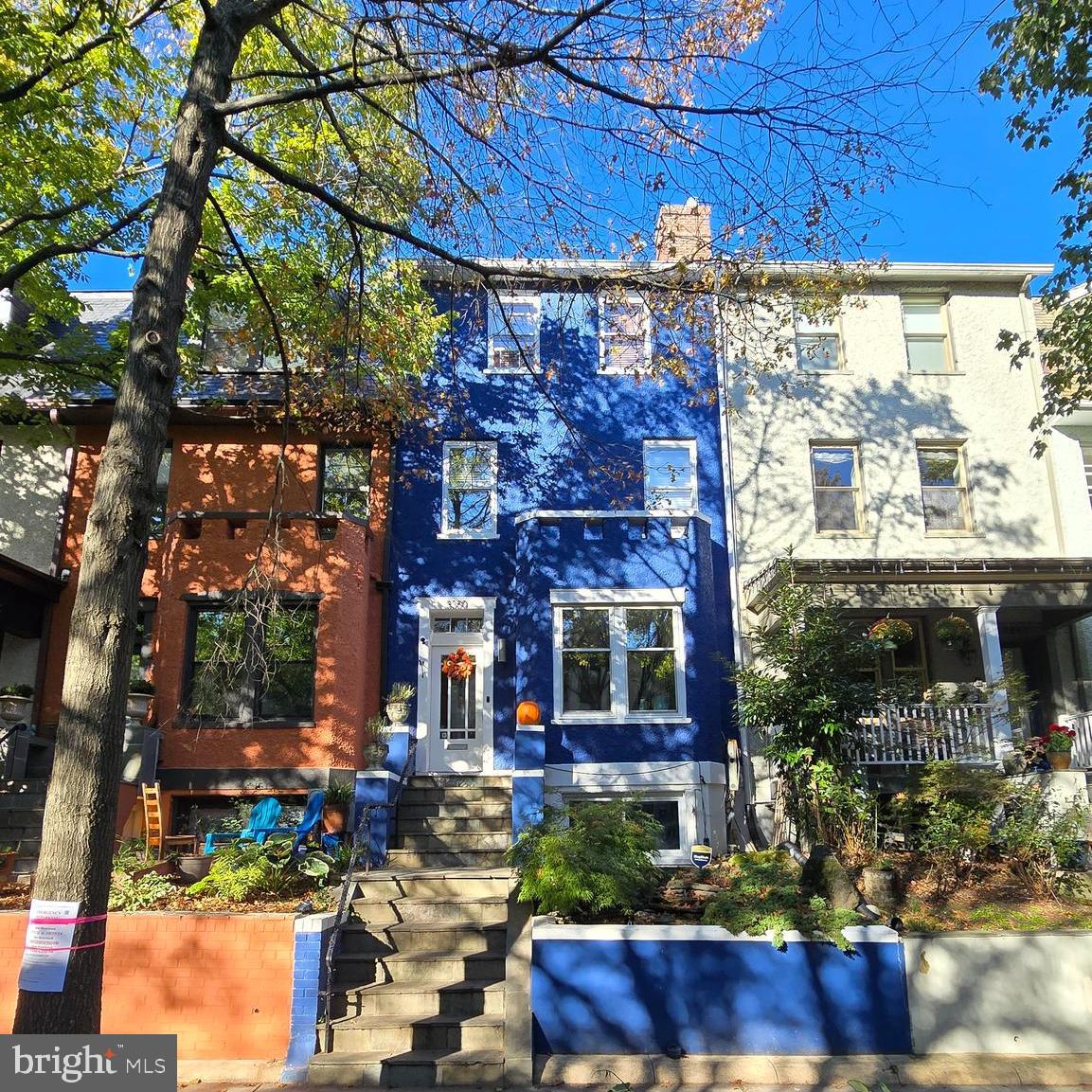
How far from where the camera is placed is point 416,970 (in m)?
9.04

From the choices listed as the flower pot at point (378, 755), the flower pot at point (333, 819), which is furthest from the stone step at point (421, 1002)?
the flower pot at point (378, 755)

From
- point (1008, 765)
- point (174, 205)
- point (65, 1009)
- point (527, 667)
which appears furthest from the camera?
point (527, 667)

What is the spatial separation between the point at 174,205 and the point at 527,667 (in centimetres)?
960

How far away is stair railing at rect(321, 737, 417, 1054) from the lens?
8492 mm

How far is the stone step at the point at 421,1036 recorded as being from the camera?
828 cm

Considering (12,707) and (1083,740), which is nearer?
(12,707)

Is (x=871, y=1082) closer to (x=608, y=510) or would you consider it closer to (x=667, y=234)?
(x=667, y=234)

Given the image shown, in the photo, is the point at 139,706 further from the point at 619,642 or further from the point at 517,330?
the point at 517,330

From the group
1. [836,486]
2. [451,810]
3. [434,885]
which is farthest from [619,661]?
[836,486]

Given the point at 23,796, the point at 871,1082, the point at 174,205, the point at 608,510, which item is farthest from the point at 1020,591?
the point at 23,796

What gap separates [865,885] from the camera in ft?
30.5

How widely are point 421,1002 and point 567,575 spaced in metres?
7.24

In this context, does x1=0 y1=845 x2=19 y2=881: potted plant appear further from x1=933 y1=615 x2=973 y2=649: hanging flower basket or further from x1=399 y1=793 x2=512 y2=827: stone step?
x1=933 y1=615 x2=973 y2=649: hanging flower basket

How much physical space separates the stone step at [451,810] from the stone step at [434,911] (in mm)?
2736
